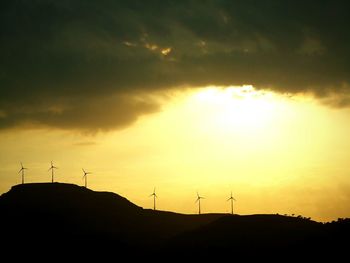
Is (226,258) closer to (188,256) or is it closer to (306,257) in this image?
(188,256)

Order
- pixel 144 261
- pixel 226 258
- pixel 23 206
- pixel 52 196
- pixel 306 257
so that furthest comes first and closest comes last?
pixel 52 196, pixel 23 206, pixel 144 261, pixel 226 258, pixel 306 257

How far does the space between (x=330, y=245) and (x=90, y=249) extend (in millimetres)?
69102

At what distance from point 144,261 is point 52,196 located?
6622 cm

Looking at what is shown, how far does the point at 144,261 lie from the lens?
460 ft

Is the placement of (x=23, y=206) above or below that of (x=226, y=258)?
above

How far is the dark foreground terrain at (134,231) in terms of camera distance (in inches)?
5197

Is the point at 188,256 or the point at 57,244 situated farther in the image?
the point at 57,244

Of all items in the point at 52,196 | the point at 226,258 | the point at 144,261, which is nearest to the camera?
the point at 226,258

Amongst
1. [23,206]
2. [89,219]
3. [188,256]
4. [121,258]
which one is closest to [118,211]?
[89,219]

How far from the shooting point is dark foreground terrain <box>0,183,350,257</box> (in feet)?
433

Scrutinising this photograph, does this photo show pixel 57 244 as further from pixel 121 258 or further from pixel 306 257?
pixel 306 257

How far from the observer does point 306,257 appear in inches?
4678

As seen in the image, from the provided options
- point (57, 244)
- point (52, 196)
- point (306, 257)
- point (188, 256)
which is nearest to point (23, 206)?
point (52, 196)

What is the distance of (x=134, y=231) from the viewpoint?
18362cm
